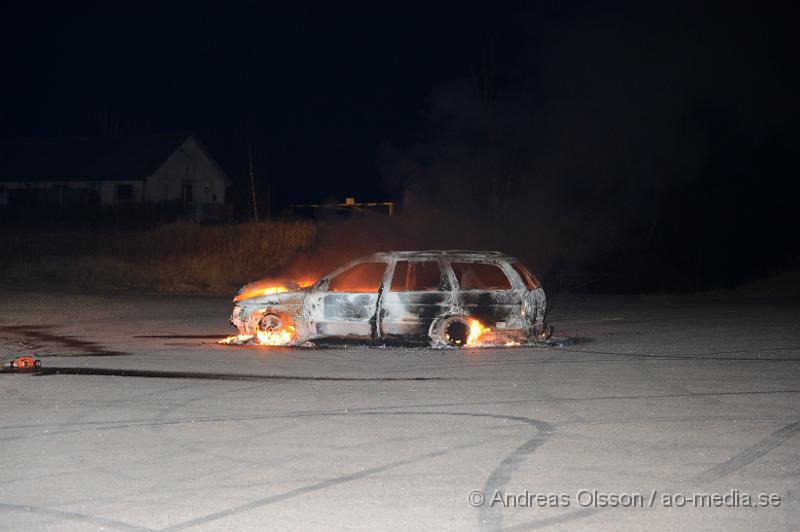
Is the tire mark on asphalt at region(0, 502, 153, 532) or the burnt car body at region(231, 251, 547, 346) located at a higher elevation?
the burnt car body at region(231, 251, 547, 346)

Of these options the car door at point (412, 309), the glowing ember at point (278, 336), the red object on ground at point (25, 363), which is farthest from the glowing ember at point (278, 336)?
the red object on ground at point (25, 363)

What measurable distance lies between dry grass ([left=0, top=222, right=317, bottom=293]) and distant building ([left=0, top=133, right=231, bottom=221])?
56.3 feet

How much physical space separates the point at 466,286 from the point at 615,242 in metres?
20.4

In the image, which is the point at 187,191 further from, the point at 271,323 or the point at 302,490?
the point at 302,490

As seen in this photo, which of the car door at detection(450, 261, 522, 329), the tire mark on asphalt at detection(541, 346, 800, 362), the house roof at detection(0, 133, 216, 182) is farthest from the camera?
the house roof at detection(0, 133, 216, 182)

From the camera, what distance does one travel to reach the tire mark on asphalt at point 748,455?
762 cm

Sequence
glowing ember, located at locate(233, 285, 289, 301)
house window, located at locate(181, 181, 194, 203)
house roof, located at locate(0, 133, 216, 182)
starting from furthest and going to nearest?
house window, located at locate(181, 181, 194, 203) < house roof, located at locate(0, 133, 216, 182) < glowing ember, located at locate(233, 285, 289, 301)

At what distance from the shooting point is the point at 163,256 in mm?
37375

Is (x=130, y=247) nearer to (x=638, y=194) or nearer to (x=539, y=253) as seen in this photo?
(x=539, y=253)

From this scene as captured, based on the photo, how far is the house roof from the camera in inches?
2403

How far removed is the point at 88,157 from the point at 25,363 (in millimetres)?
51012

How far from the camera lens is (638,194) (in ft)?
108

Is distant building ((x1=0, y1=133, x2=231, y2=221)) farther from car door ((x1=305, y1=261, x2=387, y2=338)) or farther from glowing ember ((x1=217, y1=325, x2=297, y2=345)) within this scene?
car door ((x1=305, y1=261, x2=387, y2=338))

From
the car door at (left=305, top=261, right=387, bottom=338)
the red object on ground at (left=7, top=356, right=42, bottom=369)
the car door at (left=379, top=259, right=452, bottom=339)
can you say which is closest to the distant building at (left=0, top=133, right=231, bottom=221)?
the car door at (left=305, top=261, right=387, bottom=338)
